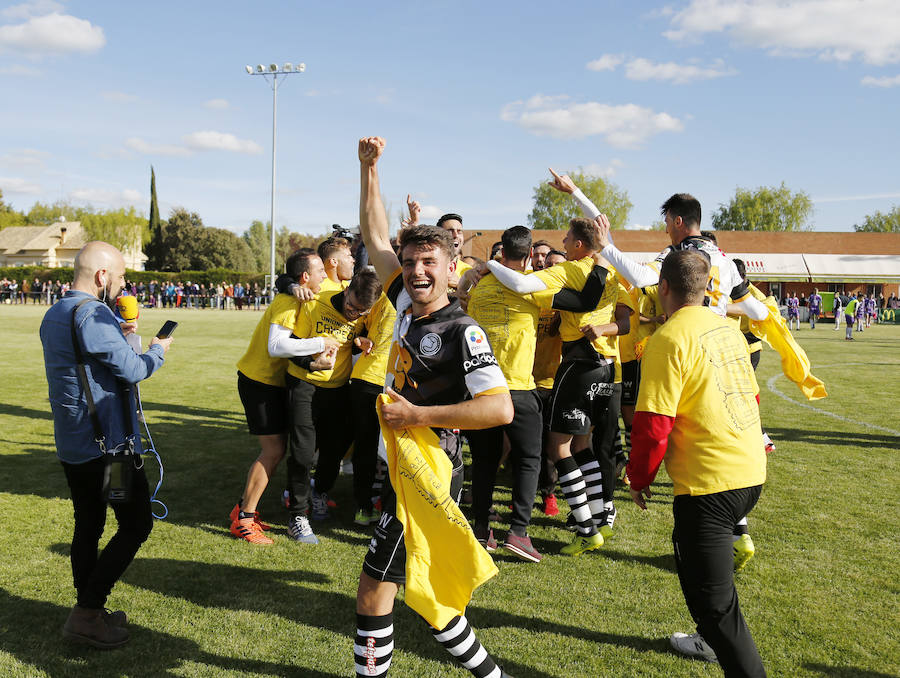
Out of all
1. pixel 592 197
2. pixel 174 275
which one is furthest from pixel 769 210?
pixel 174 275

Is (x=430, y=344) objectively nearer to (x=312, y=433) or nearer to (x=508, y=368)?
(x=508, y=368)

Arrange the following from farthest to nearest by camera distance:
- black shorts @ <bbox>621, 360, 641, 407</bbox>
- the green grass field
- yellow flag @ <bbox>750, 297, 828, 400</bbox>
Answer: black shorts @ <bbox>621, 360, 641, 407</bbox>
yellow flag @ <bbox>750, 297, 828, 400</bbox>
the green grass field

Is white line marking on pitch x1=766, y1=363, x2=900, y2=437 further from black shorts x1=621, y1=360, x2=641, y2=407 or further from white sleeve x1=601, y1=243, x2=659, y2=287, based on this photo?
white sleeve x1=601, y1=243, x2=659, y2=287

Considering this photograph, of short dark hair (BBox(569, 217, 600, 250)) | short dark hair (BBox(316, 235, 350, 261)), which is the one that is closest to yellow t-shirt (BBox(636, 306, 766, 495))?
short dark hair (BBox(569, 217, 600, 250))

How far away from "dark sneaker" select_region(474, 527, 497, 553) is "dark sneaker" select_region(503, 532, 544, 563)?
170mm

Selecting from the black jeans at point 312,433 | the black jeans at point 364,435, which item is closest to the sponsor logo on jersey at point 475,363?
the black jeans at point 364,435

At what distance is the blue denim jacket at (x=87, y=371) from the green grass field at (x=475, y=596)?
3.80 feet

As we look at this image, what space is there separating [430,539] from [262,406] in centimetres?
280

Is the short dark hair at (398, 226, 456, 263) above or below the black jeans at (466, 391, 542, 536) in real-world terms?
above

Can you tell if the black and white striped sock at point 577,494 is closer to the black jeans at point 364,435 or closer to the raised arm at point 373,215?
the black jeans at point 364,435

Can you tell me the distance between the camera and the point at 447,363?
9.00 feet

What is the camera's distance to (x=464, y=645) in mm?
2756

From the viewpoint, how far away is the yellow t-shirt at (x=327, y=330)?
5129 mm

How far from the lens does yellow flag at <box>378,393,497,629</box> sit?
266 centimetres
